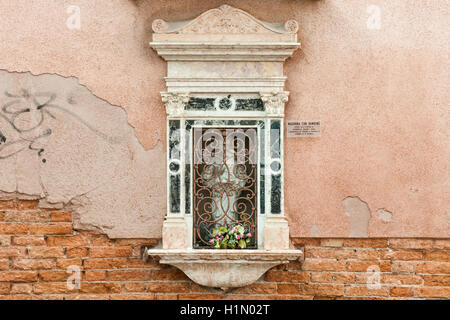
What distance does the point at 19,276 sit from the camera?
4.07 m

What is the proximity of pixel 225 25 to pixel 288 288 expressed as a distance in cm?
235

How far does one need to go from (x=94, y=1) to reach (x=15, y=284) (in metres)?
2.56

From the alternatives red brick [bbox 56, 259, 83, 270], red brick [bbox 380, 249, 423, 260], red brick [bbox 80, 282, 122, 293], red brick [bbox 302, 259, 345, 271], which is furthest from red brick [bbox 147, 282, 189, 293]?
red brick [bbox 380, 249, 423, 260]

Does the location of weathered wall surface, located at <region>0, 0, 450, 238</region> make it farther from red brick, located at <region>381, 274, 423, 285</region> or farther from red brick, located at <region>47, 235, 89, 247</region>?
red brick, located at <region>381, 274, 423, 285</region>

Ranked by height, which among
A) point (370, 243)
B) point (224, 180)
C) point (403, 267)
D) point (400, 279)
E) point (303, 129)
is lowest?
point (400, 279)

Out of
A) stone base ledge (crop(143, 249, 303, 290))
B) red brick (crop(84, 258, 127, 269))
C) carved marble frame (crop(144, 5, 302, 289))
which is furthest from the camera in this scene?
red brick (crop(84, 258, 127, 269))

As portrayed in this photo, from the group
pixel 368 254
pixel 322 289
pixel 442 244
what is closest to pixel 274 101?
pixel 368 254

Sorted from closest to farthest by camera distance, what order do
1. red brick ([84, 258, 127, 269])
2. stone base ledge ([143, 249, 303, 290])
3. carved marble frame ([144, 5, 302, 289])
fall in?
1. stone base ledge ([143, 249, 303, 290])
2. carved marble frame ([144, 5, 302, 289])
3. red brick ([84, 258, 127, 269])

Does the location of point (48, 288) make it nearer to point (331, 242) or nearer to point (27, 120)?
point (27, 120)

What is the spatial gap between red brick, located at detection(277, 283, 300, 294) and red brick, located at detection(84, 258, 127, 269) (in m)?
1.37

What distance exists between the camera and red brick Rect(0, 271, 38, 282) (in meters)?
4.07

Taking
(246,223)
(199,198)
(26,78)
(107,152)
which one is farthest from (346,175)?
(26,78)

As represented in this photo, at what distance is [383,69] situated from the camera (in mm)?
4059

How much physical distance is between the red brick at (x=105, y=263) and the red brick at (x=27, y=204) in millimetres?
653
